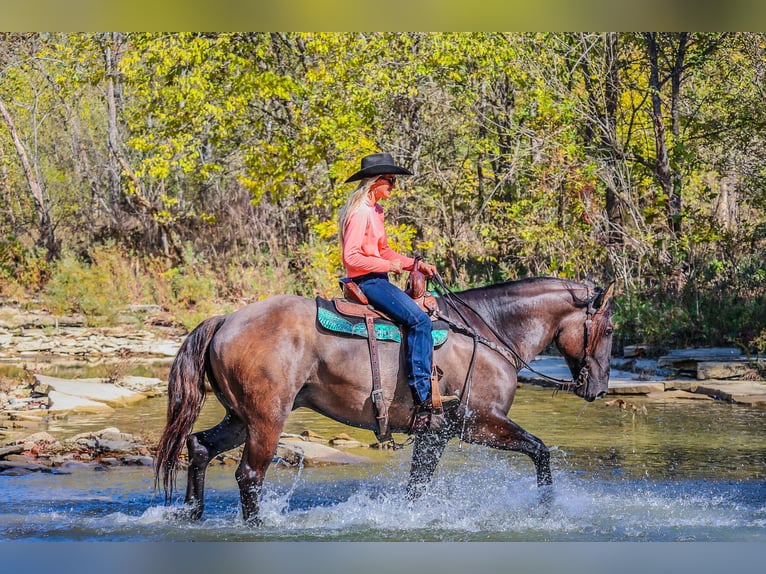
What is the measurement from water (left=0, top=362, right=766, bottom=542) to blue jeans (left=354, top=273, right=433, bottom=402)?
3.02ft

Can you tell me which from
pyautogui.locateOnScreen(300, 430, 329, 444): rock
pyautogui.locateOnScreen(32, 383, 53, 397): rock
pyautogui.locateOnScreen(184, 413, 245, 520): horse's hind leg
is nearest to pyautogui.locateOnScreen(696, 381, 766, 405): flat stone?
pyautogui.locateOnScreen(300, 430, 329, 444): rock

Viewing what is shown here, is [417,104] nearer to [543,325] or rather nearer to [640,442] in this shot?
[640,442]

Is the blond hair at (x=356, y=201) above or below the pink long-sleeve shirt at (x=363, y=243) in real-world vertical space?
above

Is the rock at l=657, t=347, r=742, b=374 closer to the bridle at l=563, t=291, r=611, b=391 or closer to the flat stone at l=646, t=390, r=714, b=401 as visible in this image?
the flat stone at l=646, t=390, r=714, b=401

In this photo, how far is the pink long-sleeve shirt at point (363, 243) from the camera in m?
6.93

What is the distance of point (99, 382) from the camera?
14438 mm

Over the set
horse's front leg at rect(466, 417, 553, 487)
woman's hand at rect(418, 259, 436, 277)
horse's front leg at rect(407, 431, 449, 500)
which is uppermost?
woman's hand at rect(418, 259, 436, 277)

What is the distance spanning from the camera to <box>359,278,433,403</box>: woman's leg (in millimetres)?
6934

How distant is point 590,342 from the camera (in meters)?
7.61

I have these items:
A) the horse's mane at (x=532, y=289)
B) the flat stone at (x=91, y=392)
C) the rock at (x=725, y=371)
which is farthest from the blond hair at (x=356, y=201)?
the rock at (x=725, y=371)

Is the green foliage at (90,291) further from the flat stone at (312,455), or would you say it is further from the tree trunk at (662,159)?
the flat stone at (312,455)

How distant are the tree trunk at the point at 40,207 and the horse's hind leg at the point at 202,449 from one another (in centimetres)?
1899

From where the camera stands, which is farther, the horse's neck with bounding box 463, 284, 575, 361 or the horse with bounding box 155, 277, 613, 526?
the horse's neck with bounding box 463, 284, 575, 361

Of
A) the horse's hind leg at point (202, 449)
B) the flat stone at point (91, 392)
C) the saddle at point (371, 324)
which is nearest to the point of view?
the saddle at point (371, 324)
